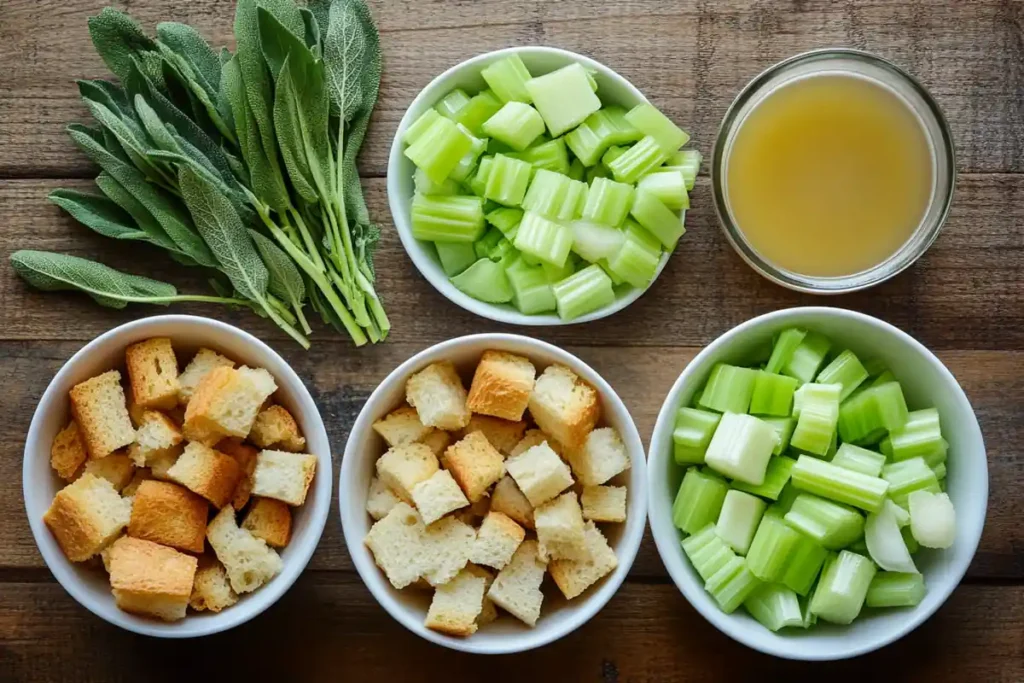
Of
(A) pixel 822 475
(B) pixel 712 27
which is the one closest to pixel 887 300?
(A) pixel 822 475

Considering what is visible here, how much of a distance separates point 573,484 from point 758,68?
763mm

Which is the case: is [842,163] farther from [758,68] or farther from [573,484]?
[573,484]

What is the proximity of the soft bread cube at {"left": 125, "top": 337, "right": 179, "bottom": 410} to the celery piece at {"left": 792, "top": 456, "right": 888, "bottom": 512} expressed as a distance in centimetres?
92

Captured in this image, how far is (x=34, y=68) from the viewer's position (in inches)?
64.1

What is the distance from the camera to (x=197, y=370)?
1434 millimetres

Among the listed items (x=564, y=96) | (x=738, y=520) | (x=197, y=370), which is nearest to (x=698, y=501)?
(x=738, y=520)

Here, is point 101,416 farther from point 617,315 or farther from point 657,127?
point 657,127

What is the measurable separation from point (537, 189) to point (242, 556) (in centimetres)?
71

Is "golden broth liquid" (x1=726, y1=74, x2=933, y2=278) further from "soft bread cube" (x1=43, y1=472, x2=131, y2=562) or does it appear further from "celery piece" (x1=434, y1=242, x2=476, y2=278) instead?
"soft bread cube" (x1=43, y1=472, x2=131, y2=562)

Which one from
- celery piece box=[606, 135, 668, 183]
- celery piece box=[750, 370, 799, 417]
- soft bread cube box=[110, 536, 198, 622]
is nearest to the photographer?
soft bread cube box=[110, 536, 198, 622]

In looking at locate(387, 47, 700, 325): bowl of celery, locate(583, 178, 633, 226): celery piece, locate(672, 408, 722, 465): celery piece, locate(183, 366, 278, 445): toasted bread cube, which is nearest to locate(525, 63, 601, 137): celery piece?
locate(387, 47, 700, 325): bowl of celery

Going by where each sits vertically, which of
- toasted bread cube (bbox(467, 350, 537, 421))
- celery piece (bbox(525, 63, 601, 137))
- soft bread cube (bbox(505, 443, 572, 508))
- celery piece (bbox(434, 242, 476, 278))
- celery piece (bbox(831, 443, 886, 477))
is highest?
celery piece (bbox(525, 63, 601, 137))

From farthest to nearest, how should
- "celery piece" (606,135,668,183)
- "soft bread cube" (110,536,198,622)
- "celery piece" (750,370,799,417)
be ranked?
"celery piece" (606,135,668,183) → "celery piece" (750,370,799,417) → "soft bread cube" (110,536,198,622)

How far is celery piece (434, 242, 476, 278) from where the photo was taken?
5.07 feet
